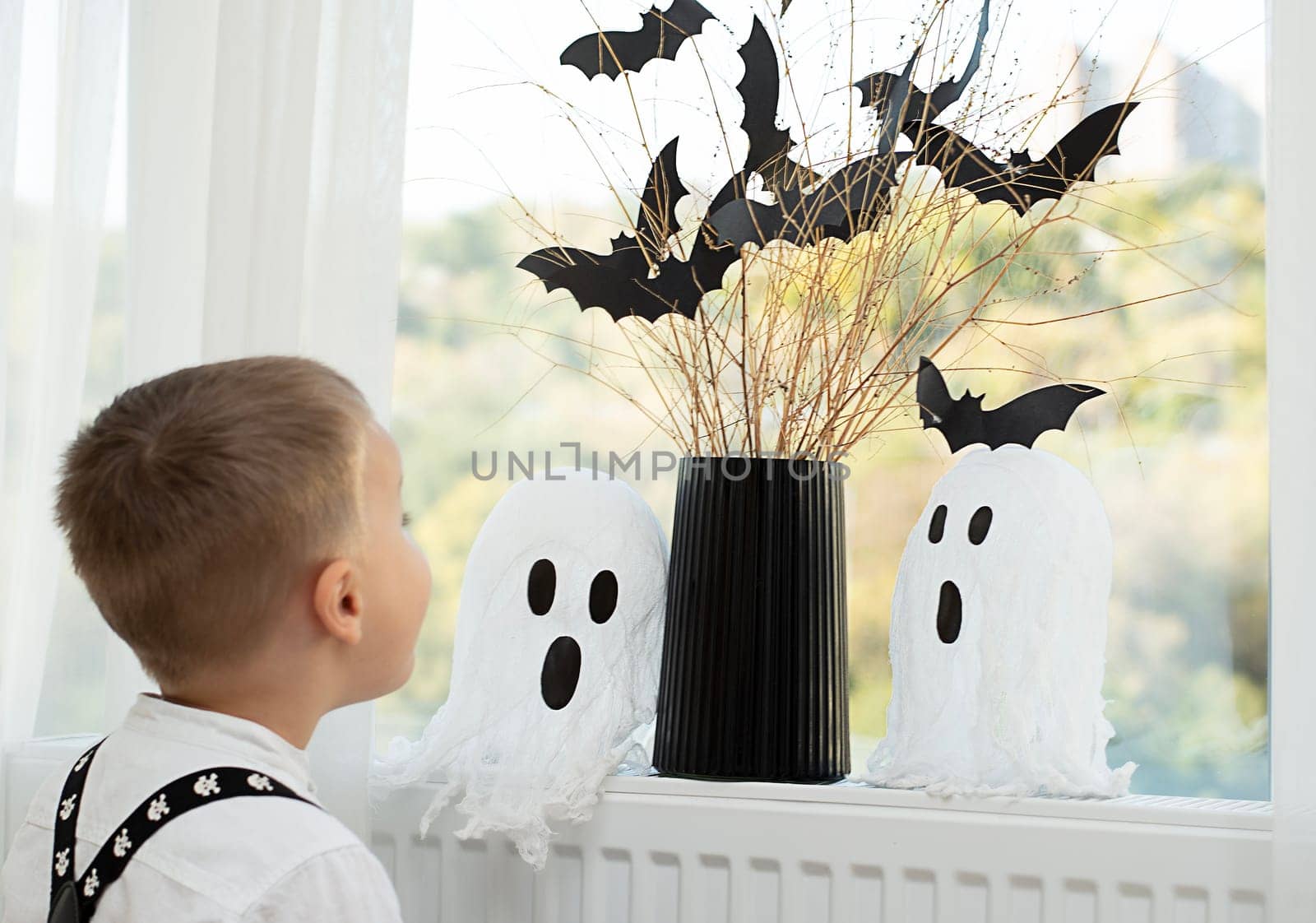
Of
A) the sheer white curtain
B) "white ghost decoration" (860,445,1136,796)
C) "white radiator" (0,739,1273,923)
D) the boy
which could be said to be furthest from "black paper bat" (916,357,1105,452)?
the boy

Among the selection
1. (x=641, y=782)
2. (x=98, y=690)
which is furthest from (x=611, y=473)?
(x=98, y=690)

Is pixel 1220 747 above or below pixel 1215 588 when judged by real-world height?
below

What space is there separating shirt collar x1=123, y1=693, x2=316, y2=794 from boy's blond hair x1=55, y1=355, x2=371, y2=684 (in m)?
0.02

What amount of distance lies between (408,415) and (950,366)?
0.61 m

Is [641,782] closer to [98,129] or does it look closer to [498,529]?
[498,529]

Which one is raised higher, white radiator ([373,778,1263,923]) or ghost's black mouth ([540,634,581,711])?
ghost's black mouth ([540,634,581,711])

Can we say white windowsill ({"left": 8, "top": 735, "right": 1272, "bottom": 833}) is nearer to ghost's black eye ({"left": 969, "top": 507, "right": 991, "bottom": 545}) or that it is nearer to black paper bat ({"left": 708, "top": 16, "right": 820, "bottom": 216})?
ghost's black eye ({"left": 969, "top": 507, "right": 991, "bottom": 545})

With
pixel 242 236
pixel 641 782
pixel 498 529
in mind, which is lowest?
pixel 641 782

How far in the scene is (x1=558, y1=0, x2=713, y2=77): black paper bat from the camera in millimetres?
1301

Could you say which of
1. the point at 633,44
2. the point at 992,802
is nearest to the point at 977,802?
the point at 992,802

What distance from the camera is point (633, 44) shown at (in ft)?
4.29

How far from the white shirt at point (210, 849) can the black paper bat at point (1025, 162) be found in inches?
33.3

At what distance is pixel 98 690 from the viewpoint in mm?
1426

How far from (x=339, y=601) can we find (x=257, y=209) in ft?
2.29
